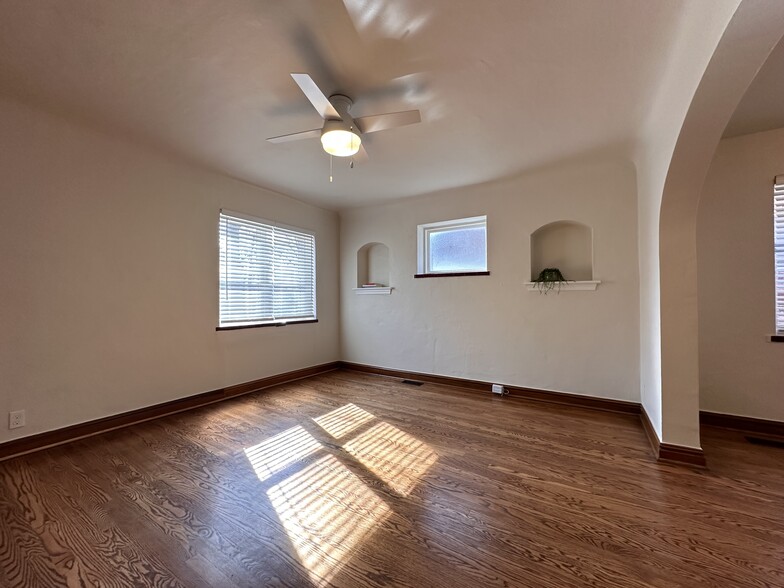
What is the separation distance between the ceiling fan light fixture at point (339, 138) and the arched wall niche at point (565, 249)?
7.94 ft

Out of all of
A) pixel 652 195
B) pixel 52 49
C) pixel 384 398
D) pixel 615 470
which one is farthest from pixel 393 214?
pixel 615 470

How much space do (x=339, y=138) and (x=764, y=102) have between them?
299cm

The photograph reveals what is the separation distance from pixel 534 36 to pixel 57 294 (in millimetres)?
3677

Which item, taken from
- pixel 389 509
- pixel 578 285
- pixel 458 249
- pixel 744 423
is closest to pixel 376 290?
pixel 458 249

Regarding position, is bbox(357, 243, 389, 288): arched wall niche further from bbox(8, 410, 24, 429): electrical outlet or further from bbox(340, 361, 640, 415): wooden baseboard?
bbox(8, 410, 24, 429): electrical outlet

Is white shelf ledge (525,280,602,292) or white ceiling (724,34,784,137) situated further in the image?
white shelf ledge (525,280,602,292)

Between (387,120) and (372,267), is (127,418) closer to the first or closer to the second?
(387,120)

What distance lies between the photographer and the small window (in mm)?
4094

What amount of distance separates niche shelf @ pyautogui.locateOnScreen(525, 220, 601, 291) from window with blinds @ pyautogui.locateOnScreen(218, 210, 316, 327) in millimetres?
3022

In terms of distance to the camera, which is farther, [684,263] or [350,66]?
[684,263]

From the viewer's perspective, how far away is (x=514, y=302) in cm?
373

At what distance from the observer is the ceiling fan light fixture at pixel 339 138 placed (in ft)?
6.82

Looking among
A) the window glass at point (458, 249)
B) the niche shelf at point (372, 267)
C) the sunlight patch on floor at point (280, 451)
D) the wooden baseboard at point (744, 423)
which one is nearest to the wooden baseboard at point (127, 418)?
the sunlight patch on floor at point (280, 451)

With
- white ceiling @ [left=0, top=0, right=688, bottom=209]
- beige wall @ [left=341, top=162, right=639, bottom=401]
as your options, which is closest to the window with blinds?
beige wall @ [left=341, top=162, right=639, bottom=401]
